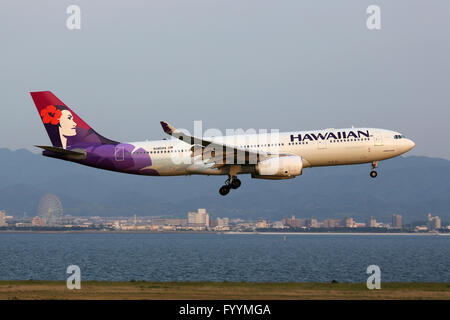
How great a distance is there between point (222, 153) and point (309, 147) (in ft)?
22.3

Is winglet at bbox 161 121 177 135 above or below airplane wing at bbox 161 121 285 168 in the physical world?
above

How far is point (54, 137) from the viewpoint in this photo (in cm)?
5241

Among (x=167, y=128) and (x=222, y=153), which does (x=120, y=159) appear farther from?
(x=222, y=153)

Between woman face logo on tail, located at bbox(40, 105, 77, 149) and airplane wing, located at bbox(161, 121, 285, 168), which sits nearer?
airplane wing, located at bbox(161, 121, 285, 168)

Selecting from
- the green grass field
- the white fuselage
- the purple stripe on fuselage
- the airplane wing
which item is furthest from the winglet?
the green grass field

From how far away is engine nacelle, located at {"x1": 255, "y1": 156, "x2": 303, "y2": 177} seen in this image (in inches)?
1794

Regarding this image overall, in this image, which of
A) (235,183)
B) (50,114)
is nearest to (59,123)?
(50,114)

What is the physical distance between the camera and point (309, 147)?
4672cm

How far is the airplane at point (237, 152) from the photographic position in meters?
46.6

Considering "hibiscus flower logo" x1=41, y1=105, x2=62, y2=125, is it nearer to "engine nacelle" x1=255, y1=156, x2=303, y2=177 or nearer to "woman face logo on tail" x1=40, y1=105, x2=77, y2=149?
"woman face logo on tail" x1=40, y1=105, x2=77, y2=149
